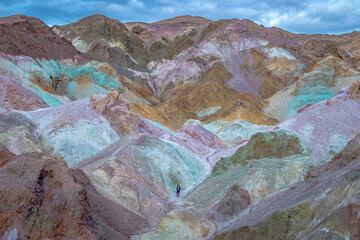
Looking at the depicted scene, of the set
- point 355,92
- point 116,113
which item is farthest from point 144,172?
point 355,92

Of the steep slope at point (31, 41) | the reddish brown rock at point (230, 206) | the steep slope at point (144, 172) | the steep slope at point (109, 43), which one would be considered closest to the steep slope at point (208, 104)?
the steep slope at point (109, 43)

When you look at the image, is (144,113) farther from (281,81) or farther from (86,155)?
(281,81)

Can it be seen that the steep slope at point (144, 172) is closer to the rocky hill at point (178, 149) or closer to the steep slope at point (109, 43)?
the rocky hill at point (178, 149)

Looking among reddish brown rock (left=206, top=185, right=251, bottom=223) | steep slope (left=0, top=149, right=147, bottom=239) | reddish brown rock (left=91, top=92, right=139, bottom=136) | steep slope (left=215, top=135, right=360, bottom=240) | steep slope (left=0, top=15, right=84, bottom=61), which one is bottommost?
reddish brown rock (left=206, top=185, right=251, bottom=223)

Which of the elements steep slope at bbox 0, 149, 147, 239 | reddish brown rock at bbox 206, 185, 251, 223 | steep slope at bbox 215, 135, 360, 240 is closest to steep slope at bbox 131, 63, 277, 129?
reddish brown rock at bbox 206, 185, 251, 223

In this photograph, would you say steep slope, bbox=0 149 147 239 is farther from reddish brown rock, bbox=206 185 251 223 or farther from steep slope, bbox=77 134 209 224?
reddish brown rock, bbox=206 185 251 223

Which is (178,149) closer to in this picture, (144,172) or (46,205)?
(144,172)

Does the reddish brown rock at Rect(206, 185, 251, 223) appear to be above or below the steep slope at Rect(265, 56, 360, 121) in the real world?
below

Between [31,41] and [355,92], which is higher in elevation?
[31,41]

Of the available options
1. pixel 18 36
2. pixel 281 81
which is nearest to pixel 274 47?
pixel 281 81

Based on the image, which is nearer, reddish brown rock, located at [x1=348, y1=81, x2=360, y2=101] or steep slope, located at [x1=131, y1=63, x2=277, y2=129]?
reddish brown rock, located at [x1=348, y1=81, x2=360, y2=101]

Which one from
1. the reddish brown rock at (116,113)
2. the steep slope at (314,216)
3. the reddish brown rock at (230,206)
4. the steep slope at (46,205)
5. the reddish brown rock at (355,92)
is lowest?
the reddish brown rock at (230,206)
